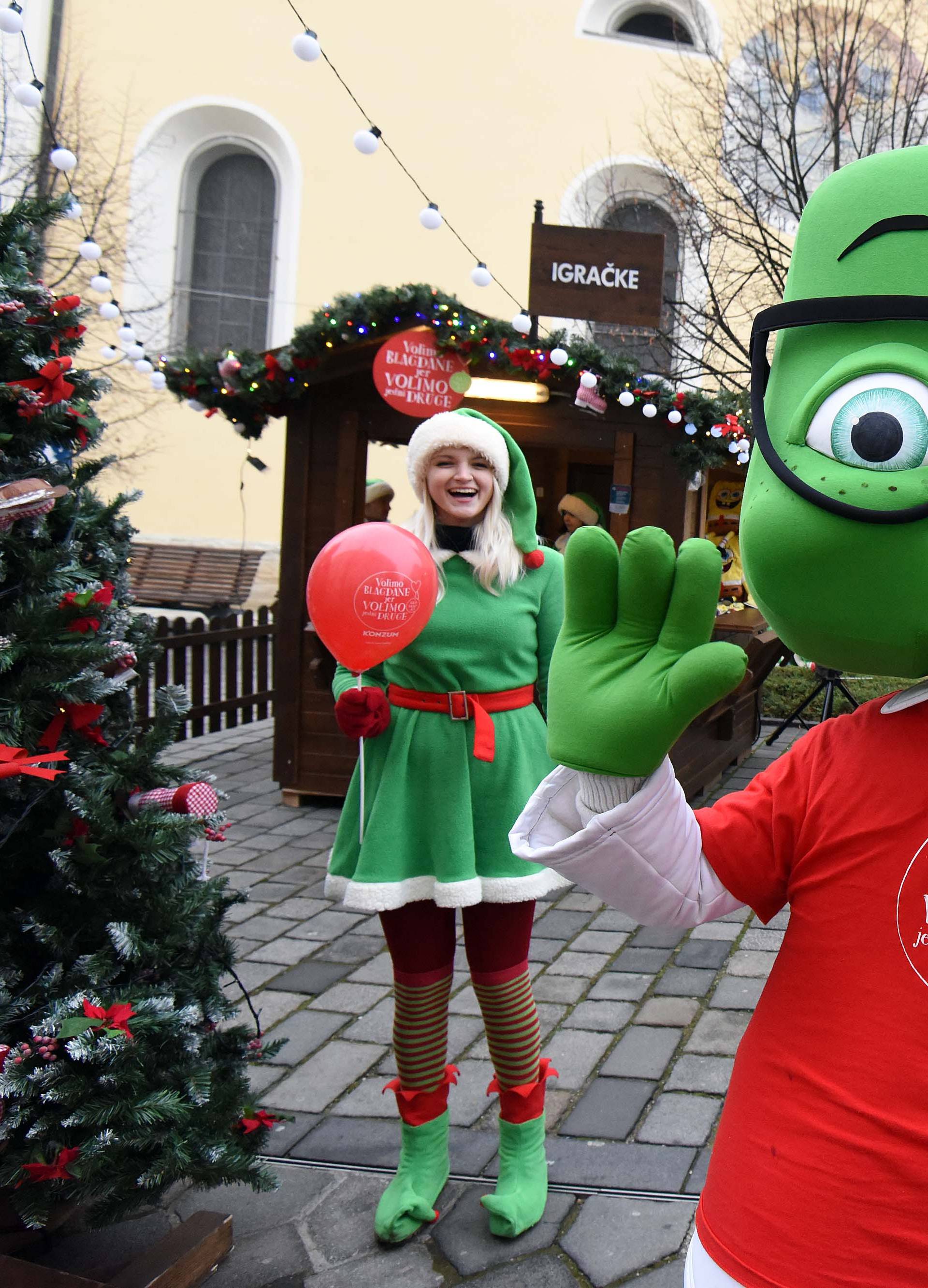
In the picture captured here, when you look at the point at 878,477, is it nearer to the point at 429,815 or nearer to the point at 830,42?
the point at 429,815

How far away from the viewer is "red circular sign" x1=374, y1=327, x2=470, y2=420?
6.20m

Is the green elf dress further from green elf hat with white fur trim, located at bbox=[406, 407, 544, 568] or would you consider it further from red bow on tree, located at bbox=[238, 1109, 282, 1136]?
red bow on tree, located at bbox=[238, 1109, 282, 1136]

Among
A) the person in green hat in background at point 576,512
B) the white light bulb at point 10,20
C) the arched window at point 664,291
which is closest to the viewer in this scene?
the white light bulb at point 10,20

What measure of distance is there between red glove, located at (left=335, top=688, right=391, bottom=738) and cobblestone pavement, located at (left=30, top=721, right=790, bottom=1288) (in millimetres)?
883

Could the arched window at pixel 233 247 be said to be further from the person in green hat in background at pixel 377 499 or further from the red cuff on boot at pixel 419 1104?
the red cuff on boot at pixel 419 1104

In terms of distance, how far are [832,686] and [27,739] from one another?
5.51 metres

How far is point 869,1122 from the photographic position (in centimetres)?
127

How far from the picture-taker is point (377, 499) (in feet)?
23.0

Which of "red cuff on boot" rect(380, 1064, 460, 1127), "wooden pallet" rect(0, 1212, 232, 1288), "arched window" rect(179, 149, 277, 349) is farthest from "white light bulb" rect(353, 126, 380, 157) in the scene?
"arched window" rect(179, 149, 277, 349)

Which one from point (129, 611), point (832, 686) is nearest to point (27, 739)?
point (129, 611)

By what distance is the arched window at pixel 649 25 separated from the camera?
622 inches

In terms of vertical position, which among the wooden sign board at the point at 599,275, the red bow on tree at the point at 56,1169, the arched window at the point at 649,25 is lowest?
the red bow on tree at the point at 56,1169

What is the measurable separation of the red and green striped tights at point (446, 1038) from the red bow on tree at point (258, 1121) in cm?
33

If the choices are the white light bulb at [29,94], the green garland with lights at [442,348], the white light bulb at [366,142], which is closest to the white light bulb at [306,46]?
the white light bulb at [366,142]
